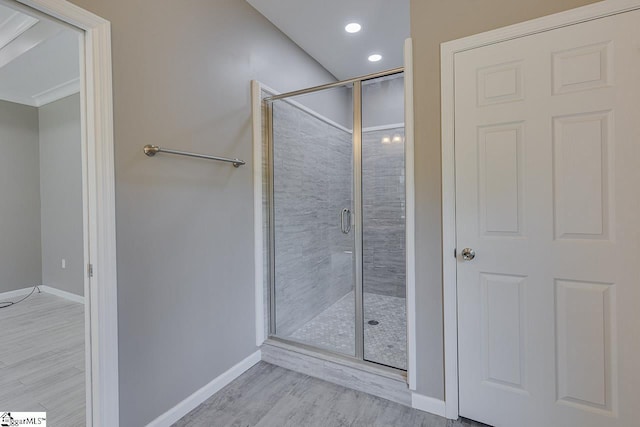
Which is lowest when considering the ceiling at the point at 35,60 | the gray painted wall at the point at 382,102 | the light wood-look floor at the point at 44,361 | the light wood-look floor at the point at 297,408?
the light wood-look floor at the point at 297,408

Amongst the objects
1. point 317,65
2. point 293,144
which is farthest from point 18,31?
point 317,65

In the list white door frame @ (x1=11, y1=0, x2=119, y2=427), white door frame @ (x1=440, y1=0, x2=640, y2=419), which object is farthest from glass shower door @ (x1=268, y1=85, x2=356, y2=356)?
white door frame @ (x1=11, y1=0, x2=119, y2=427)

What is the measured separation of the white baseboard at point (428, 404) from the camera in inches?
66.9

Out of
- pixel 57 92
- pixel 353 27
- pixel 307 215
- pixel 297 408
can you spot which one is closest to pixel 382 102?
pixel 353 27

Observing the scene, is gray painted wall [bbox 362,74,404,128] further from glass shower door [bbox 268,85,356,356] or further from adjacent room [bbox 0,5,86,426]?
adjacent room [bbox 0,5,86,426]

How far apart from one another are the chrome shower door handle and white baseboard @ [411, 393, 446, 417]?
116 centimetres

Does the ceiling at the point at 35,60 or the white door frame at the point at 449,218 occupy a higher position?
the ceiling at the point at 35,60

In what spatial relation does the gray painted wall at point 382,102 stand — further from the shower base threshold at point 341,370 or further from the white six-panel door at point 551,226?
the shower base threshold at point 341,370

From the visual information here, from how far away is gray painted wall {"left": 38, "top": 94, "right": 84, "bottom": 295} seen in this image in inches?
149

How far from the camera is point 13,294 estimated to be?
12.9 feet

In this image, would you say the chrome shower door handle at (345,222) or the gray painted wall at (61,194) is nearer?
the chrome shower door handle at (345,222)

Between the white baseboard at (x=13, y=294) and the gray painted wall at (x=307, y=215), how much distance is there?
389 centimetres

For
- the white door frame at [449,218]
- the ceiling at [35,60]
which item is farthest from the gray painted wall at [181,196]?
the white door frame at [449,218]

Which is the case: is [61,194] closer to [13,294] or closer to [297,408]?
[13,294]
